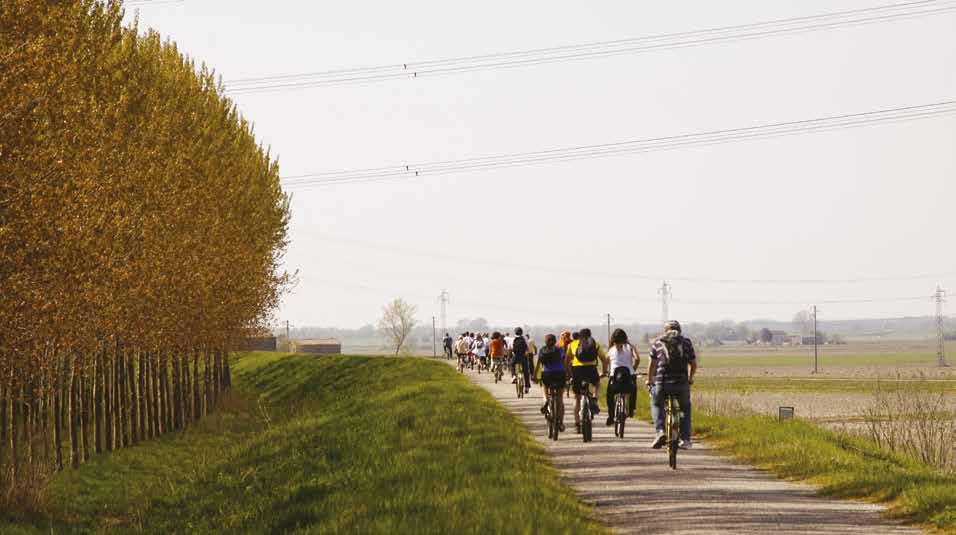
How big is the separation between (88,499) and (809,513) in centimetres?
1737

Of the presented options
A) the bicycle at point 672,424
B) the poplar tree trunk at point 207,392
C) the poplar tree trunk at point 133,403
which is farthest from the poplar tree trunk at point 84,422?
the bicycle at point 672,424

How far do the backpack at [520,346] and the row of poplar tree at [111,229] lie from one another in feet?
30.5

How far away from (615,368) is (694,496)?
310 inches

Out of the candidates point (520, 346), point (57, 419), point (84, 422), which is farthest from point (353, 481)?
point (520, 346)

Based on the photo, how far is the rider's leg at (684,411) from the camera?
17.5 meters

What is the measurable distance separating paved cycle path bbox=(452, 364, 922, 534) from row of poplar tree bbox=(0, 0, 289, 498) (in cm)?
895

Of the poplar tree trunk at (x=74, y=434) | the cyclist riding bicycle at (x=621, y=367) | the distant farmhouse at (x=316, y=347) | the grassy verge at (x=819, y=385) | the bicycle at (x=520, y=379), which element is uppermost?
the distant farmhouse at (x=316, y=347)

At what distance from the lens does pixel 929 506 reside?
543 inches

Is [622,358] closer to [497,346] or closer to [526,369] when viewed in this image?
[526,369]

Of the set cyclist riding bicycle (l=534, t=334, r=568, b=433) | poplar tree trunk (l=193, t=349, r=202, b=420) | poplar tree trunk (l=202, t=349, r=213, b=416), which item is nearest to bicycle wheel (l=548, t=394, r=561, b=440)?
cyclist riding bicycle (l=534, t=334, r=568, b=433)

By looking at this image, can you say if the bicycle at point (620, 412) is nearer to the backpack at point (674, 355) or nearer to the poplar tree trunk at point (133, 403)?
the backpack at point (674, 355)

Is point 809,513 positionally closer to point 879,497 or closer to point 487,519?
point 879,497

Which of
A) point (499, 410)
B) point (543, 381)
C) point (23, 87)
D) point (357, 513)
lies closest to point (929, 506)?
point (357, 513)

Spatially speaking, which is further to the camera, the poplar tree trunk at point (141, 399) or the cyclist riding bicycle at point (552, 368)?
the poplar tree trunk at point (141, 399)
